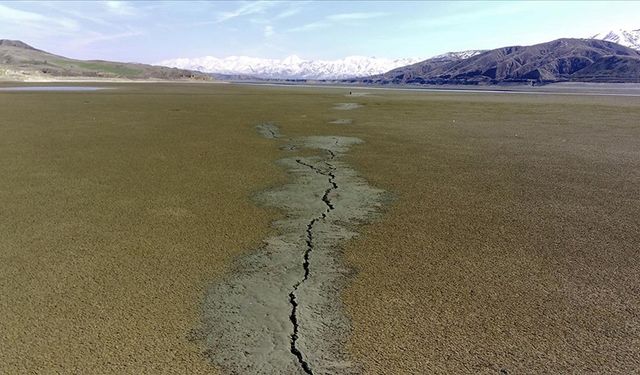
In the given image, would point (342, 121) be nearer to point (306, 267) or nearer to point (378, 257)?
point (378, 257)

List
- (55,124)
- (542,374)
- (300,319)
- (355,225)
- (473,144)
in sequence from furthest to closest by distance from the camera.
A: (55,124)
(473,144)
(355,225)
(300,319)
(542,374)

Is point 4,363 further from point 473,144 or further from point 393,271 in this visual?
point 473,144

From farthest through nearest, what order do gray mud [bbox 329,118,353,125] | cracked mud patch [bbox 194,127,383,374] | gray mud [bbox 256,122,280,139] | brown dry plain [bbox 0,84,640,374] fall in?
gray mud [bbox 329,118,353,125] → gray mud [bbox 256,122,280,139] → brown dry plain [bbox 0,84,640,374] → cracked mud patch [bbox 194,127,383,374]

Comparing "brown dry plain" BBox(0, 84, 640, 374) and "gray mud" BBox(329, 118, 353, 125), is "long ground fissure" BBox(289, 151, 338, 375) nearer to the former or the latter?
"brown dry plain" BBox(0, 84, 640, 374)

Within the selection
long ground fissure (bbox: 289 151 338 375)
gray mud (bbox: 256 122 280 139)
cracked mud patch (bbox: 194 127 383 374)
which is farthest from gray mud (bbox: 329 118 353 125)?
cracked mud patch (bbox: 194 127 383 374)

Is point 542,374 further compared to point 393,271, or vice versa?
point 393,271

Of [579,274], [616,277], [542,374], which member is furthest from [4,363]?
[616,277]

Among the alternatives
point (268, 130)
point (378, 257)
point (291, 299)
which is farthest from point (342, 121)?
point (291, 299)
